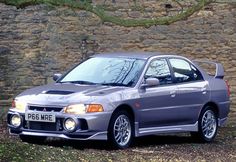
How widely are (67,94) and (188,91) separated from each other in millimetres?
2541

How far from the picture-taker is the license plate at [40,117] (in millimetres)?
10625

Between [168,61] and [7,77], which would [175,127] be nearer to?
[168,61]

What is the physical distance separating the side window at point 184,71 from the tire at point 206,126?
595 millimetres

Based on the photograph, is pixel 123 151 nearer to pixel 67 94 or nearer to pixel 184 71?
pixel 67 94

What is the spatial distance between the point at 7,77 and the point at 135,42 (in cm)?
307

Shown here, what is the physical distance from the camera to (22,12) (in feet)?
55.8

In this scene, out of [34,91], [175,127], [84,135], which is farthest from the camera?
[175,127]

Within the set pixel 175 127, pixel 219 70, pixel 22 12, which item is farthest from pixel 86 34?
pixel 175 127

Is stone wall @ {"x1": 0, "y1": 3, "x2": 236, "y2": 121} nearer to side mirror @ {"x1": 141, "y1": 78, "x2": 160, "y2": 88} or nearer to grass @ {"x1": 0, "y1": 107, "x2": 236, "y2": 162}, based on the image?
grass @ {"x1": 0, "y1": 107, "x2": 236, "y2": 162}

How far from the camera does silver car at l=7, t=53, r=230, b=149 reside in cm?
1060

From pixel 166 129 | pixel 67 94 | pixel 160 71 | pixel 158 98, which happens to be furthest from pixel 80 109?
pixel 160 71

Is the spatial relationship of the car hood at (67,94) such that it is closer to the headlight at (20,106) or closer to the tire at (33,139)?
the headlight at (20,106)

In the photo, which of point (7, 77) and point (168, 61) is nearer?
point (168, 61)

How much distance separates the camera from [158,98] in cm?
1175
